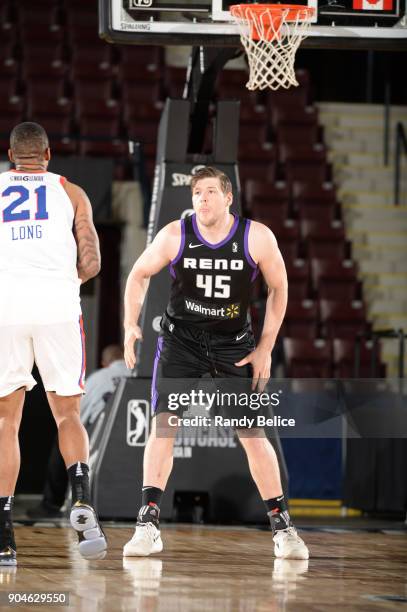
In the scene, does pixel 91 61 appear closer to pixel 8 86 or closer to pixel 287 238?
pixel 8 86

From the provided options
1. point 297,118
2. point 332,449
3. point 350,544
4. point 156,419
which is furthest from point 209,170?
point 297,118

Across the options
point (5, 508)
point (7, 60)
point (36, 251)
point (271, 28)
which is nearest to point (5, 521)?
point (5, 508)

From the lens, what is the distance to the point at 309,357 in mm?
11727

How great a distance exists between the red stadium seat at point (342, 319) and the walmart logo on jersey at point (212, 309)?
21.6ft

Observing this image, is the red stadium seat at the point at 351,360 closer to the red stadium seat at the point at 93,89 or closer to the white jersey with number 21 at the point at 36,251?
the red stadium seat at the point at 93,89

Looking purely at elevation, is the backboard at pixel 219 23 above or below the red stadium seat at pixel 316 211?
above

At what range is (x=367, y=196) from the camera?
1350cm

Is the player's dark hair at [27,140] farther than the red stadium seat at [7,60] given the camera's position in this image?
No

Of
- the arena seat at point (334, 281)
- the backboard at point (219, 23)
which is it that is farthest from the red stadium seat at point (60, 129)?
the backboard at point (219, 23)

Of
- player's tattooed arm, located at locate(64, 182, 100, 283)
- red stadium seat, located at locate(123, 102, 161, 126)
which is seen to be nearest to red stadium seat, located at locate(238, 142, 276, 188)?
red stadium seat, located at locate(123, 102, 161, 126)

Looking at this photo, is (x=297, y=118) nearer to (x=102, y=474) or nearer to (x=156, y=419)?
(x=102, y=474)

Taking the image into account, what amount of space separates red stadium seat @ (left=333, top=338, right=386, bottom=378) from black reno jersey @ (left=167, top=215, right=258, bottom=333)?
594cm

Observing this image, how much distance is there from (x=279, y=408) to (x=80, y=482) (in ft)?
5.38

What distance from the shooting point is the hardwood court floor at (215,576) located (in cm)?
394
